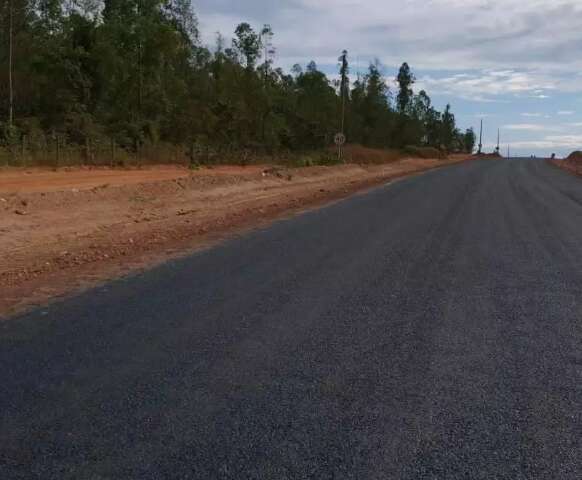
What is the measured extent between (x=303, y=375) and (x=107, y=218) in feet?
37.4

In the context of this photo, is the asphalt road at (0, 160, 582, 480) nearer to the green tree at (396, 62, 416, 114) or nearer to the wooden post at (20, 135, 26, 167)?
the wooden post at (20, 135, 26, 167)

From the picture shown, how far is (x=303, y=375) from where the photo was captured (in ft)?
16.2

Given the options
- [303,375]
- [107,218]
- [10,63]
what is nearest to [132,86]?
[10,63]

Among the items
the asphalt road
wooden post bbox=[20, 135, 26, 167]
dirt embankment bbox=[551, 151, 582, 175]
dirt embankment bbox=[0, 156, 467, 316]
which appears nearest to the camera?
the asphalt road

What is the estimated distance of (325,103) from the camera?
69562 millimetres

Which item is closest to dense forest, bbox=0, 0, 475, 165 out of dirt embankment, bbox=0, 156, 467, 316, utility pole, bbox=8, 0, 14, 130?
utility pole, bbox=8, 0, 14, 130

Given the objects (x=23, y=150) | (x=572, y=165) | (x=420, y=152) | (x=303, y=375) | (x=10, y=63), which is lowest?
(x=303, y=375)

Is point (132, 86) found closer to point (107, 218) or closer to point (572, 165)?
point (107, 218)

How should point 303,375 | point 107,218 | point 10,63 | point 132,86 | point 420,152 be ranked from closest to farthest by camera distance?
point 303,375
point 107,218
point 10,63
point 132,86
point 420,152

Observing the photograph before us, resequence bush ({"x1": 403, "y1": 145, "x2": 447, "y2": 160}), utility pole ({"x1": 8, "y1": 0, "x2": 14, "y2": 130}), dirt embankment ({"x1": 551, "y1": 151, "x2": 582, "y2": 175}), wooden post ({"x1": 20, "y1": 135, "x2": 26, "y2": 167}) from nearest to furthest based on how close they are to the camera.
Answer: wooden post ({"x1": 20, "y1": 135, "x2": 26, "y2": 167}) → utility pole ({"x1": 8, "y1": 0, "x2": 14, "y2": 130}) → dirt embankment ({"x1": 551, "y1": 151, "x2": 582, "y2": 175}) → bush ({"x1": 403, "y1": 145, "x2": 447, "y2": 160})

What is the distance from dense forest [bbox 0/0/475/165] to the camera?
3581 centimetres

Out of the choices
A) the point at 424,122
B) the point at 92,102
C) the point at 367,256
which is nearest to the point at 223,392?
the point at 367,256

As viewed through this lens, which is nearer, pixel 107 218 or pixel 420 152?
pixel 107 218

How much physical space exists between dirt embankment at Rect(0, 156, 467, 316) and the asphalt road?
1062 mm
